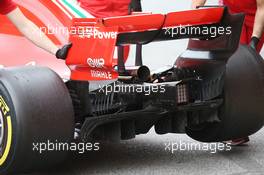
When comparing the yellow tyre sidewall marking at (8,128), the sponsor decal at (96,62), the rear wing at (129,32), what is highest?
the rear wing at (129,32)

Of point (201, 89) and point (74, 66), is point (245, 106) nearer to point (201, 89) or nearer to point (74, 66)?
point (201, 89)

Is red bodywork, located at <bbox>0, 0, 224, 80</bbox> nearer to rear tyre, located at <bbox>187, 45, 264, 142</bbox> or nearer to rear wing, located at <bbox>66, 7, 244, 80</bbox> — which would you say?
rear wing, located at <bbox>66, 7, 244, 80</bbox>

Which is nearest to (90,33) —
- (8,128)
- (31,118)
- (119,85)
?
(119,85)

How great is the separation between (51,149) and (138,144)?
1595 mm

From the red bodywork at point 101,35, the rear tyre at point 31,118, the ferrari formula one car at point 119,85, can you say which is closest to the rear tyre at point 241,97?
the ferrari formula one car at point 119,85

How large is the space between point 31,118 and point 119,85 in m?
0.63

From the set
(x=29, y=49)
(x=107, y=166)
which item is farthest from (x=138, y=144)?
(x=29, y=49)

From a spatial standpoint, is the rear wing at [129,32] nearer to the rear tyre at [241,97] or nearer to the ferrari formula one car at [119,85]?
the ferrari formula one car at [119,85]

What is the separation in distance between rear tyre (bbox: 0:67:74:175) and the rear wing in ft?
0.71

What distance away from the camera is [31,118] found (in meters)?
4.08

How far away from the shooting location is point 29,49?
5.05m

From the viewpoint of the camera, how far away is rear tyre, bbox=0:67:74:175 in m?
4.08

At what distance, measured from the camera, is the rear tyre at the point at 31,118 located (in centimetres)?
408

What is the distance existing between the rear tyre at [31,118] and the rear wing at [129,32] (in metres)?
0.22
